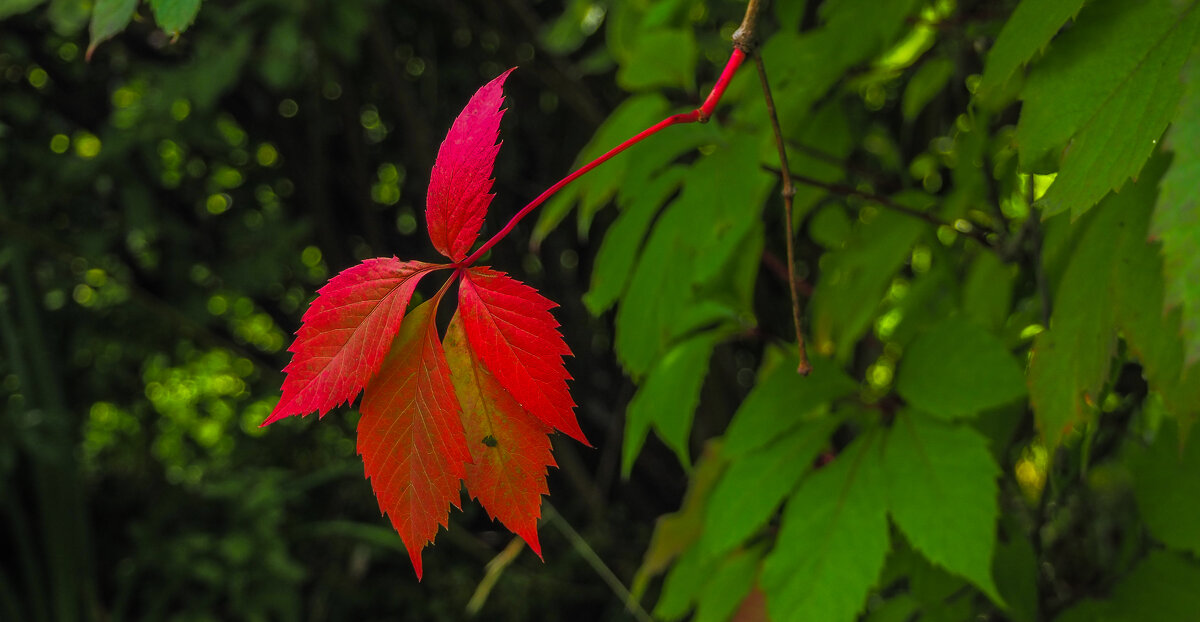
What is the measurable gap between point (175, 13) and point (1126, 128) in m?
0.49

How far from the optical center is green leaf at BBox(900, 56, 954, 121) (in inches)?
39.2

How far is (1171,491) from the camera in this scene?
65 centimetres

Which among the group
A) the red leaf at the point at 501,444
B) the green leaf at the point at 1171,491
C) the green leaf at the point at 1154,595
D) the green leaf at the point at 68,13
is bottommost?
the green leaf at the point at 1154,595

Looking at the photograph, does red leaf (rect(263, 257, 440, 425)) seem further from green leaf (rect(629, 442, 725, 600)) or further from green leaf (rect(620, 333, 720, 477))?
green leaf (rect(629, 442, 725, 600))

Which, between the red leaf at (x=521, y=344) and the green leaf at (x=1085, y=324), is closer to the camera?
the red leaf at (x=521, y=344)

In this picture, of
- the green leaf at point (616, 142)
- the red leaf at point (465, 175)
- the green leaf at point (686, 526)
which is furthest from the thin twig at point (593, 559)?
the red leaf at point (465, 175)

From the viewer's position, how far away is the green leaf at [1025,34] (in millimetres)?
426

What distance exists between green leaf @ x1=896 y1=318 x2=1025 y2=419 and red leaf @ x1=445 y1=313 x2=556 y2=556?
1.17 ft

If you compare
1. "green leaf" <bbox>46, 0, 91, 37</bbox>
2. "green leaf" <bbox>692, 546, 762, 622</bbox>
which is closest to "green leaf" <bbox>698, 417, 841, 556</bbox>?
"green leaf" <bbox>692, 546, 762, 622</bbox>

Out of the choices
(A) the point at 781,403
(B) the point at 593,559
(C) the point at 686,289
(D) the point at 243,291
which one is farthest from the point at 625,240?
(D) the point at 243,291

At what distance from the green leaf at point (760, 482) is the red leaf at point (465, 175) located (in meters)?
0.38

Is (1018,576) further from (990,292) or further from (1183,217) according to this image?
(1183,217)

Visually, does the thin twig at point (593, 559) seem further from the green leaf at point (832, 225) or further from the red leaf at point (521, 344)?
the red leaf at point (521, 344)

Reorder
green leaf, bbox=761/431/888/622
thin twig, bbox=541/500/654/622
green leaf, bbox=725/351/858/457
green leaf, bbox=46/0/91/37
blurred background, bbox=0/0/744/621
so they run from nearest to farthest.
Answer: green leaf, bbox=761/431/888/622, green leaf, bbox=725/351/858/457, green leaf, bbox=46/0/91/37, thin twig, bbox=541/500/654/622, blurred background, bbox=0/0/744/621
